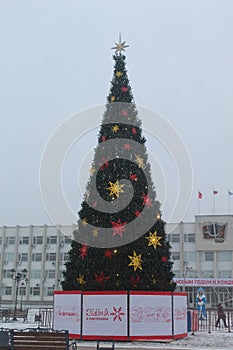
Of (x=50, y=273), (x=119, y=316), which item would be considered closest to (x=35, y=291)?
(x=50, y=273)

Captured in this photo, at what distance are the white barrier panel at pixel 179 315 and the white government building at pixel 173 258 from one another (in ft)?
137

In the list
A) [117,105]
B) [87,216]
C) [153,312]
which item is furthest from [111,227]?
[117,105]

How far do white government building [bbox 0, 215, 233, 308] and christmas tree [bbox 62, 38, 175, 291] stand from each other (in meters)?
43.1

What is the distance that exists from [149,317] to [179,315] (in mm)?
1665

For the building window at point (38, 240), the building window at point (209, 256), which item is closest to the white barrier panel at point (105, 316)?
the building window at point (209, 256)

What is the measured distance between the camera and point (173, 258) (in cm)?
6875

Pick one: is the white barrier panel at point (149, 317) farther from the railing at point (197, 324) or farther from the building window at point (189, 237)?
the building window at point (189, 237)

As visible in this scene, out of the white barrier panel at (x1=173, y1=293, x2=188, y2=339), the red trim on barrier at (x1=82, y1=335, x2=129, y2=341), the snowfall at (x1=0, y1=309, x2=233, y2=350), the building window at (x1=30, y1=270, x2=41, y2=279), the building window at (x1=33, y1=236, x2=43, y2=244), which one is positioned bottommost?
the snowfall at (x1=0, y1=309, x2=233, y2=350)

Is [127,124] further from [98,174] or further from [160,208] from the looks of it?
[160,208]

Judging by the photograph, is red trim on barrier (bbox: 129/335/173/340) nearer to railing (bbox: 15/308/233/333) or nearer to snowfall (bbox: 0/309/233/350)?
snowfall (bbox: 0/309/233/350)

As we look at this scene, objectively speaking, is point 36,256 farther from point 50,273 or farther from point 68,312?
point 68,312

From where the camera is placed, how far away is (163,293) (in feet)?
58.1

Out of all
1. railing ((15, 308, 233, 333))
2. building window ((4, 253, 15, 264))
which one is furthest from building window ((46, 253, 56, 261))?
railing ((15, 308, 233, 333))

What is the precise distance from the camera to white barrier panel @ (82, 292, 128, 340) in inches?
672
